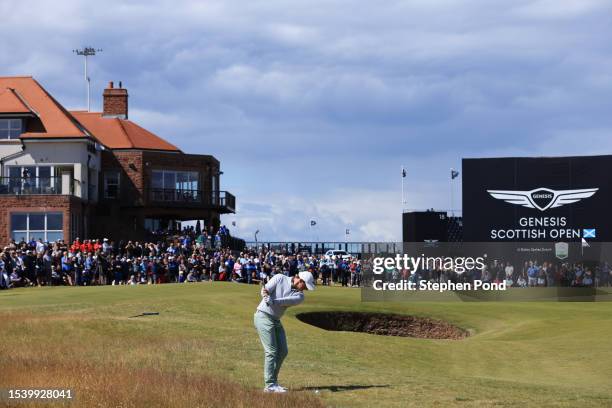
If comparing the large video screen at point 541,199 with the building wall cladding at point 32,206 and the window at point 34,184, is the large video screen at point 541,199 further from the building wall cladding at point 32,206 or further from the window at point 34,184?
the window at point 34,184

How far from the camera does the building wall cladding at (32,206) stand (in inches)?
2267

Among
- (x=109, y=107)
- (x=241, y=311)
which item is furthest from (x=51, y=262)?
(x=109, y=107)

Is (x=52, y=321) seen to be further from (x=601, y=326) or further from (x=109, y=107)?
(x=109, y=107)

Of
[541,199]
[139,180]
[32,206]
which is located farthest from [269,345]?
[139,180]

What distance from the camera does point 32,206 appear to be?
189 feet

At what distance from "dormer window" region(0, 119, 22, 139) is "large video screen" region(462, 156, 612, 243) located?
3006 cm

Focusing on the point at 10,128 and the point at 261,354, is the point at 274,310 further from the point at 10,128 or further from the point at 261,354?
the point at 10,128

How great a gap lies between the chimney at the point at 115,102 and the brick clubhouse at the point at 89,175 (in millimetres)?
80

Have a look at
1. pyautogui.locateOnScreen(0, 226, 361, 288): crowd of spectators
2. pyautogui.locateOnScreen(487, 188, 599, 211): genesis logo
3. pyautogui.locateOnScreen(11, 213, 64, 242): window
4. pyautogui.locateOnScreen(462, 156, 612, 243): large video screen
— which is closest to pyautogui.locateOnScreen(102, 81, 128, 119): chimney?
pyautogui.locateOnScreen(11, 213, 64, 242): window

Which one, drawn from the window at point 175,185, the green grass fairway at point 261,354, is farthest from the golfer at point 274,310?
the window at point 175,185

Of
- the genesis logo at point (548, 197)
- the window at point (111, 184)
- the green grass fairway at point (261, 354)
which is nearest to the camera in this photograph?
the green grass fairway at point (261, 354)

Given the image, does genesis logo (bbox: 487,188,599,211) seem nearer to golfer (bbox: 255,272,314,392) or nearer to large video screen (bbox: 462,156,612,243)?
large video screen (bbox: 462,156,612,243)

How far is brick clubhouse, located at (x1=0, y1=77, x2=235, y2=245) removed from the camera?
5784 centimetres

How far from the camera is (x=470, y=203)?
170ft
